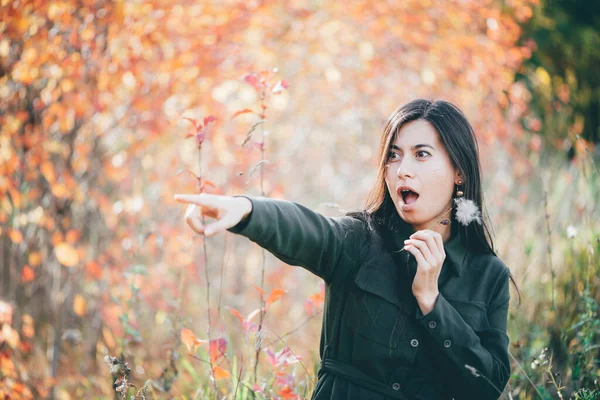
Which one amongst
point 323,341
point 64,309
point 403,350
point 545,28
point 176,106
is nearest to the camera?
point 403,350

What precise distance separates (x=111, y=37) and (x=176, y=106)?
0.72 metres

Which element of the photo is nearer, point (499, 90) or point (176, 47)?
point (176, 47)

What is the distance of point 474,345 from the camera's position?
1710 millimetres

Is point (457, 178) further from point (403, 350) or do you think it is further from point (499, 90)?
point (499, 90)

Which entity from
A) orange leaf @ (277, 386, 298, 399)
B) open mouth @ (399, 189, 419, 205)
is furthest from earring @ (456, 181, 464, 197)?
orange leaf @ (277, 386, 298, 399)

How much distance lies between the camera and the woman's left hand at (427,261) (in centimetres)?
166

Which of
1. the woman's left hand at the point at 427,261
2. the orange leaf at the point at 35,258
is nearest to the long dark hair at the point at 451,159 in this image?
the woman's left hand at the point at 427,261

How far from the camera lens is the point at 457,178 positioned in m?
1.93

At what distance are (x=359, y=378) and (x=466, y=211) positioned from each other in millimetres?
587

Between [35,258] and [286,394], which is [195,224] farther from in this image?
[35,258]

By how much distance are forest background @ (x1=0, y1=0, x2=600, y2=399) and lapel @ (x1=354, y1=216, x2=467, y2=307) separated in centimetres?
40

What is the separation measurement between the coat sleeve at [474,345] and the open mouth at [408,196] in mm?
296

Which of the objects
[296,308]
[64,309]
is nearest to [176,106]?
[64,309]

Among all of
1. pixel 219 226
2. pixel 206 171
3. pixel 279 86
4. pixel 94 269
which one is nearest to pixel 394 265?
pixel 219 226
